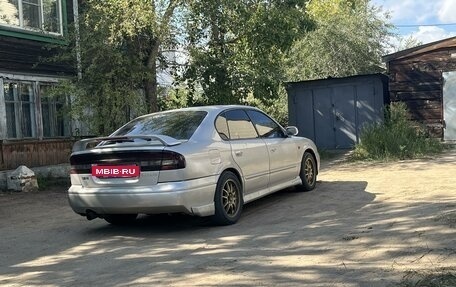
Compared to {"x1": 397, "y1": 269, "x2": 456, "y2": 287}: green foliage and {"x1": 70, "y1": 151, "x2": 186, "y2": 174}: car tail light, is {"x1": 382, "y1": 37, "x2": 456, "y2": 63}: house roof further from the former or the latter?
{"x1": 397, "y1": 269, "x2": 456, "y2": 287}: green foliage

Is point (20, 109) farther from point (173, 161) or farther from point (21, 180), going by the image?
point (173, 161)

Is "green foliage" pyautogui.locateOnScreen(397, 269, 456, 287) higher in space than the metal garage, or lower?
lower

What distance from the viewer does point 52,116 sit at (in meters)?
14.6

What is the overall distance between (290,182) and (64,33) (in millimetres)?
8730

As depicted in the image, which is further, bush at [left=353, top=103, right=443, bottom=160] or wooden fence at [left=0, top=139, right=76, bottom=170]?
bush at [left=353, top=103, right=443, bottom=160]

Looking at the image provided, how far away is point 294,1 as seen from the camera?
14461mm

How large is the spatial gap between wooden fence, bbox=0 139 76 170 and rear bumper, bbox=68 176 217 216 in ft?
22.1

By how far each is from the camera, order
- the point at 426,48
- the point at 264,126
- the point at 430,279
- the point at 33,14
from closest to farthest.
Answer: the point at 430,279
the point at 264,126
the point at 33,14
the point at 426,48

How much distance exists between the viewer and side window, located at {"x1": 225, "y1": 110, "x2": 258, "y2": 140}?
296 inches

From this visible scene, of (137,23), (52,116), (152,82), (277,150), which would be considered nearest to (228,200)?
(277,150)

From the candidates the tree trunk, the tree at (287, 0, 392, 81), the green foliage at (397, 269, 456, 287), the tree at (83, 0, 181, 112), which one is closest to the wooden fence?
the tree trunk

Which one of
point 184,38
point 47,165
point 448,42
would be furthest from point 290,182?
point 448,42

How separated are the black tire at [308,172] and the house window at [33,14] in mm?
8359

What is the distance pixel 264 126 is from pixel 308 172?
4.76 feet
